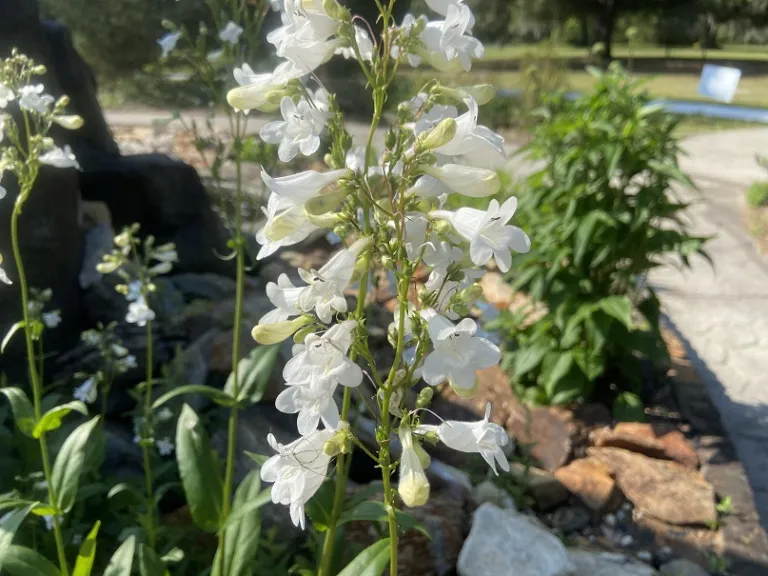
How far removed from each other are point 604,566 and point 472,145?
1971 mm

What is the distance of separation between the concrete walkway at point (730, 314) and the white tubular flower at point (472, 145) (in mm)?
2679

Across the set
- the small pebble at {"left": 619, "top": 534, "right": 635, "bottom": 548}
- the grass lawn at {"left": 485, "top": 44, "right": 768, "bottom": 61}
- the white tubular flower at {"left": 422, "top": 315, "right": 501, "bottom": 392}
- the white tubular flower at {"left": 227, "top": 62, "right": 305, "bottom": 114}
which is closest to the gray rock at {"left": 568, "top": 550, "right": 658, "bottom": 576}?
the small pebble at {"left": 619, "top": 534, "right": 635, "bottom": 548}

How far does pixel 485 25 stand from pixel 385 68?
30.9 meters

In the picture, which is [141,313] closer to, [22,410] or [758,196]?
[22,410]

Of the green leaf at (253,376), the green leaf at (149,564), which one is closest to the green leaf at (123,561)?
the green leaf at (149,564)

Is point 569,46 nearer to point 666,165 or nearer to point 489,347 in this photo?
point 666,165

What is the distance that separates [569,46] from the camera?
35.2 meters

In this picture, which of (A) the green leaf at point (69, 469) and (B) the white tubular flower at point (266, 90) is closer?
(B) the white tubular flower at point (266, 90)

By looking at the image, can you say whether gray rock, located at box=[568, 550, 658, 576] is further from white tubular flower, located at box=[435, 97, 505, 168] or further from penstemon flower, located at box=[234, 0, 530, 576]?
white tubular flower, located at box=[435, 97, 505, 168]

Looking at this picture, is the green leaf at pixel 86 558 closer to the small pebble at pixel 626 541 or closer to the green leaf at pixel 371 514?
the green leaf at pixel 371 514

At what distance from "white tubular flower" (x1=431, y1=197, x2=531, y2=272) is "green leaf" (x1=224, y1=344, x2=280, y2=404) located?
3.58ft

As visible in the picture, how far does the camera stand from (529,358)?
380 cm

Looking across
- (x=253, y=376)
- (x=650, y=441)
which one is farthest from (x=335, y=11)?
(x=650, y=441)

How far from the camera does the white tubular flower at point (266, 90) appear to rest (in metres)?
1.42
